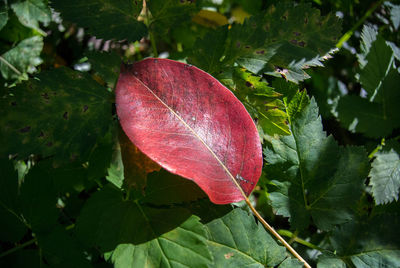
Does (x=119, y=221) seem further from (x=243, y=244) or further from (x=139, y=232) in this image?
(x=243, y=244)

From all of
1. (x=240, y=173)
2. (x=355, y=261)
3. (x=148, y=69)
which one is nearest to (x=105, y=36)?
(x=148, y=69)

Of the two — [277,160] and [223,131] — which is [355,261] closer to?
[277,160]

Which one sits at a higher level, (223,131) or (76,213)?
(223,131)

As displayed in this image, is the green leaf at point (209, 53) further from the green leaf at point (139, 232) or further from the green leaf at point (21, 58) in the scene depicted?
the green leaf at point (21, 58)

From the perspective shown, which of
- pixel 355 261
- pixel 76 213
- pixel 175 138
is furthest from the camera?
pixel 76 213

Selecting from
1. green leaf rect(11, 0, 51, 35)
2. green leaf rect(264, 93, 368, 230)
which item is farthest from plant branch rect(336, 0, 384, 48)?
green leaf rect(11, 0, 51, 35)

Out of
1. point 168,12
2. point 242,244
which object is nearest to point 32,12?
point 168,12
